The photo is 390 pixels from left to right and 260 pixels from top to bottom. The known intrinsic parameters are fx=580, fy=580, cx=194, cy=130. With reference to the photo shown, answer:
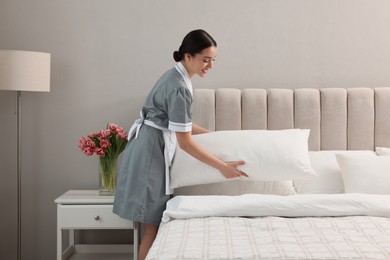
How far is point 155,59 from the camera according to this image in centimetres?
366

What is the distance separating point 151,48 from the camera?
3.65 meters

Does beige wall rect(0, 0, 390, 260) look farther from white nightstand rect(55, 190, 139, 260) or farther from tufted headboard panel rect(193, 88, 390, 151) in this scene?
white nightstand rect(55, 190, 139, 260)

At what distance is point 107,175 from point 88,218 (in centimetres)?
28

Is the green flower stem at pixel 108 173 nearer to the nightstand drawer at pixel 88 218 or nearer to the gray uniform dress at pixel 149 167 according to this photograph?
the nightstand drawer at pixel 88 218

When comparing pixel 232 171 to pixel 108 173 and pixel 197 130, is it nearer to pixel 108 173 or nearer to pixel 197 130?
pixel 197 130

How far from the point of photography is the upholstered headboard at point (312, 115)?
3434 mm

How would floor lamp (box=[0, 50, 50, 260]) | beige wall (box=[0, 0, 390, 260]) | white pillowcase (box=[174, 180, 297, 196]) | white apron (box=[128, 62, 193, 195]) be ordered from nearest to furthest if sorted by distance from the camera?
1. white apron (box=[128, 62, 193, 195])
2. white pillowcase (box=[174, 180, 297, 196])
3. floor lamp (box=[0, 50, 50, 260])
4. beige wall (box=[0, 0, 390, 260])

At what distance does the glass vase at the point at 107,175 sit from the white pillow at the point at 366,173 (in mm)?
1276

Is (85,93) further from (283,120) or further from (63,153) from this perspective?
(283,120)

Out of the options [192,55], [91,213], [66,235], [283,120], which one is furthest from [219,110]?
[66,235]

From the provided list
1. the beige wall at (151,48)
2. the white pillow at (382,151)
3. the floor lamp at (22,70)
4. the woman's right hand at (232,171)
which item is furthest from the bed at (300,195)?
the floor lamp at (22,70)

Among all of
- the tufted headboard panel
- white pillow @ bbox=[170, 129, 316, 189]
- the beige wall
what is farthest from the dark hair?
the beige wall

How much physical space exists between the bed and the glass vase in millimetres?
430

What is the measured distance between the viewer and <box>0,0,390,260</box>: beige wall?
3.64m
